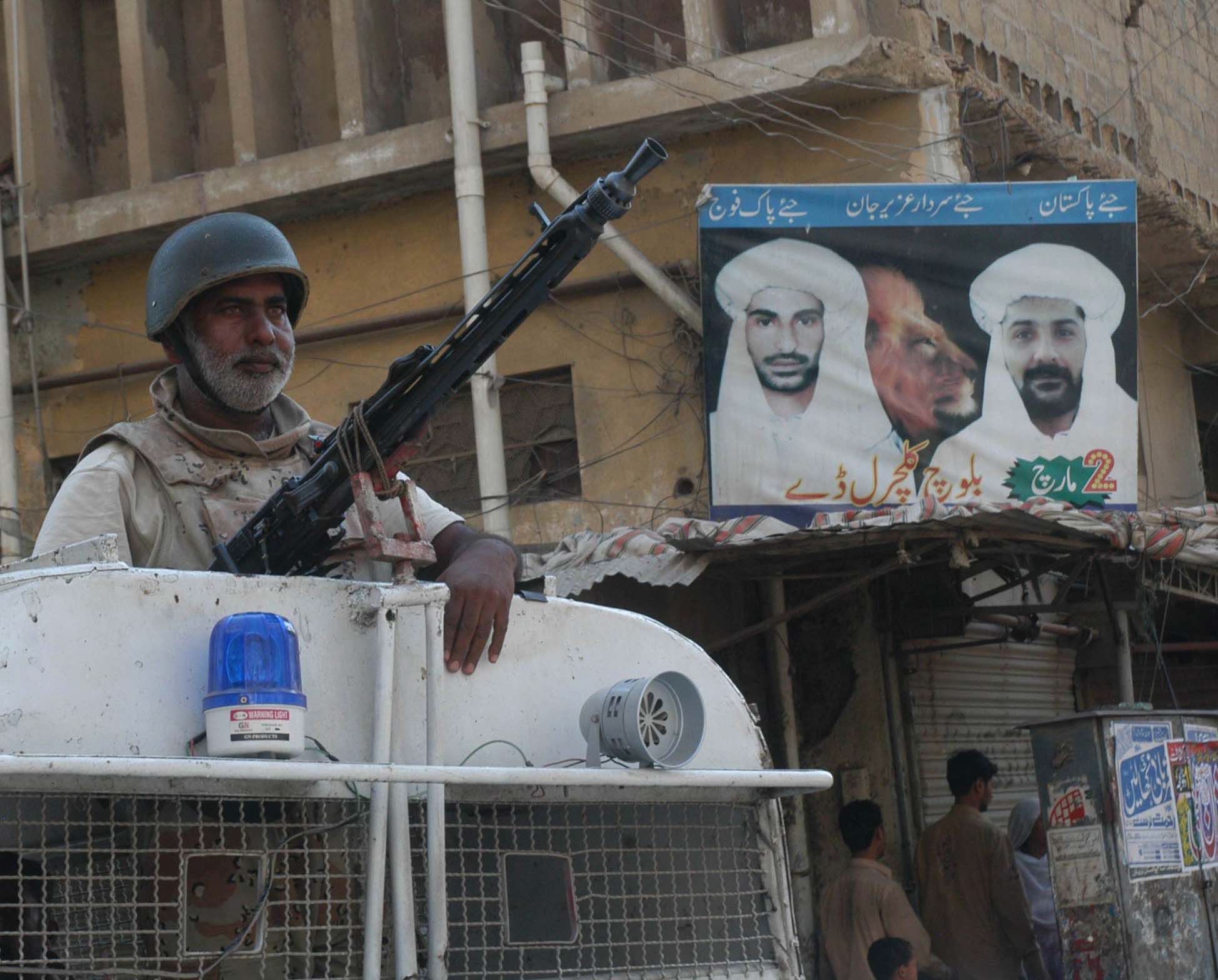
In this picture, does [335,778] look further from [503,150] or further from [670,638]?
[503,150]

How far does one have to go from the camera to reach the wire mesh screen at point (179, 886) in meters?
Result: 2.46

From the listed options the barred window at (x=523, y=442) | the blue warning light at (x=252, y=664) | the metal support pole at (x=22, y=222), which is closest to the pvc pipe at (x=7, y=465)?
the metal support pole at (x=22, y=222)

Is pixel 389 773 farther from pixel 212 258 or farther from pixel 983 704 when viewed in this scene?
pixel 983 704

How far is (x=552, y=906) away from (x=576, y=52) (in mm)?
7267

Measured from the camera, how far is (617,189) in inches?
118

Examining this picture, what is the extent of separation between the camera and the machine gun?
301 centimetres

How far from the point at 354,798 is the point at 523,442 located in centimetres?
712

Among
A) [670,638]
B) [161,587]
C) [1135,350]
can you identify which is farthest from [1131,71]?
[161,587]

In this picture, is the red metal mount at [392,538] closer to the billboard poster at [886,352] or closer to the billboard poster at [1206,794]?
the billboard poster at [1206,794]

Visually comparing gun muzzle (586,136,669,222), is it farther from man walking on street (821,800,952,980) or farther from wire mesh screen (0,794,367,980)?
man walking on street (821,800,952,980)

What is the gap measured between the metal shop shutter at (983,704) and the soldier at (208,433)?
22.7ft

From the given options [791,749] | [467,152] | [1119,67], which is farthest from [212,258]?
[1119,67]

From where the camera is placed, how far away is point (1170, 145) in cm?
1188

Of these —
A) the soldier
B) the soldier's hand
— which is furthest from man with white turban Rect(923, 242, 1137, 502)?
the soldier's hand
